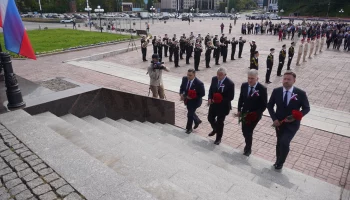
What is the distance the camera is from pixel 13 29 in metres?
5.64

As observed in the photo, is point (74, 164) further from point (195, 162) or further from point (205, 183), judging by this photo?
point (195, 162)

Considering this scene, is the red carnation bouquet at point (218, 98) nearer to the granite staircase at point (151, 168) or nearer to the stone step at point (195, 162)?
the granite staircase at point (151, 168)

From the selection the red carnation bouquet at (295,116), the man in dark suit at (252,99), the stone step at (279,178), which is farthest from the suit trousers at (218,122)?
the red carnation bouquet at (295,116)

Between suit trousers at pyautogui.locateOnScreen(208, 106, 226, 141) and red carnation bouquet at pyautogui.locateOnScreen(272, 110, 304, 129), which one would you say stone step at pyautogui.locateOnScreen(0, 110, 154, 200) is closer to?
red carnation bouquet at pyautogui.locateOnScreen(272, 110, 304, 129)

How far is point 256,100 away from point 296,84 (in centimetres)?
764

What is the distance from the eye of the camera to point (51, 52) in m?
18.6

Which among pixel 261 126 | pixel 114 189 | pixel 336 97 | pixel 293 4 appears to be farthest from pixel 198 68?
pixel 293 4

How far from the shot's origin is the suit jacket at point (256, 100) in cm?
514

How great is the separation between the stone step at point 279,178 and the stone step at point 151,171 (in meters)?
0.96

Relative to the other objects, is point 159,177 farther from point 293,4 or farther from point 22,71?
point 293,4

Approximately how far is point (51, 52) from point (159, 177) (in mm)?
17752

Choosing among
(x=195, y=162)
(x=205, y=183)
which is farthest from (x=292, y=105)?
(x=205, y=183)

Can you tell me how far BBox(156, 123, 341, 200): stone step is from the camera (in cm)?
418

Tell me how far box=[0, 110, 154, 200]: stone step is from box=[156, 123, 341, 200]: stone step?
233 cm
